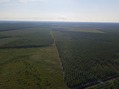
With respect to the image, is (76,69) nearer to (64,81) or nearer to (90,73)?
(90,73)

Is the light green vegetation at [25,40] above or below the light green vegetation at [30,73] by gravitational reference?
below

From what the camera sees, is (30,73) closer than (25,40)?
Yes

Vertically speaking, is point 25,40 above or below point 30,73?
below

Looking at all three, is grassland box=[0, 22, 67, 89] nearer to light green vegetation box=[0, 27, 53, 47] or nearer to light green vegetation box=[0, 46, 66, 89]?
light green vegetation box=[0, 46, 66, 89]

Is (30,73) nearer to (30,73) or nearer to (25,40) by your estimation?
(30,73)

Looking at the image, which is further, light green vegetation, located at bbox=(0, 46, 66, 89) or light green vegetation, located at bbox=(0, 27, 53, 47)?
light green vegetation, located at bbox=(0, 27, 53, 47)

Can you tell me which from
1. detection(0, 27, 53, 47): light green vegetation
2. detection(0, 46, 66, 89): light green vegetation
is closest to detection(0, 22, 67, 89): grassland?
detection(0, 46, 66, 89): light green vegetation

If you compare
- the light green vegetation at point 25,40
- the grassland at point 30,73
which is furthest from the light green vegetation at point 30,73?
the light green vegetation at point 25,40

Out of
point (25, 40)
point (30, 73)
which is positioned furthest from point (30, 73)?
point (25, 40)

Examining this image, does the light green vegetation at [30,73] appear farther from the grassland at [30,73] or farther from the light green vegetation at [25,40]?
the light green vegetation at [25,40]

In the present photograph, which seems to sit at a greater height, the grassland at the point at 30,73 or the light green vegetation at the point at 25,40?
the grassland at the point at 30,73

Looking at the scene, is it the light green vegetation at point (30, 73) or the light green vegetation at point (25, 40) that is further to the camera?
the light green vegetation at point (25, 40)

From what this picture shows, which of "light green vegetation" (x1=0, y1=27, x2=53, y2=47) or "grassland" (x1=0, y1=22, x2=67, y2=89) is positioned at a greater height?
"grassland" (x1=0, y1=22, x2=67, y2=89)
